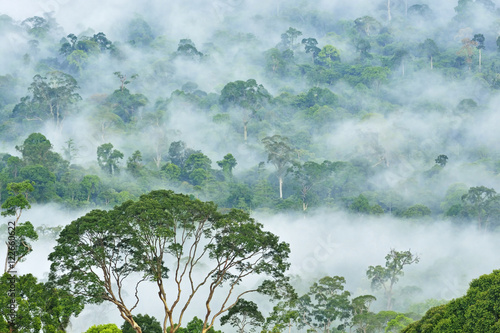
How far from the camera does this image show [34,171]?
244ft

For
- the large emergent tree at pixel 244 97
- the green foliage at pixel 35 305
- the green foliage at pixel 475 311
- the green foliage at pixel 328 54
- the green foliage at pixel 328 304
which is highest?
the green foliage at pixel 328 54

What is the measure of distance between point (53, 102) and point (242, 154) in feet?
93.8

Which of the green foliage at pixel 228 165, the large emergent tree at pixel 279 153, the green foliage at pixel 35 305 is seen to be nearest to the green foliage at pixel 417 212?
the large emergent tree at pixel 279 153

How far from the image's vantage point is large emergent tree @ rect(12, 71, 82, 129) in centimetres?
10081

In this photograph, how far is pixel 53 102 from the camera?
10325 cm

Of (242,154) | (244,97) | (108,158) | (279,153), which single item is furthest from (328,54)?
(108,158)

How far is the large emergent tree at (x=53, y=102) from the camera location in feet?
331

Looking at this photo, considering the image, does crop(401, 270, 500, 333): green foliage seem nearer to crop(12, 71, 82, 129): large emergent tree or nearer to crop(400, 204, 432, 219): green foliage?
crop(400, 204, 432, 219): green foliage

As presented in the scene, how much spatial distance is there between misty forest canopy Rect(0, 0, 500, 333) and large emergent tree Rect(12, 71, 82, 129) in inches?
12.9

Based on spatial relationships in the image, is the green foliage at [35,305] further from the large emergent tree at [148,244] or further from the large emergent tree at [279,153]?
the large emergent tree at [279,153]

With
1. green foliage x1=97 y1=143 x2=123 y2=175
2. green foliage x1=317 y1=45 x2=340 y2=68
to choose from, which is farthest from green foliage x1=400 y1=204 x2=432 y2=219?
green foliage x1=317 y1=45 x2=340 y2=68

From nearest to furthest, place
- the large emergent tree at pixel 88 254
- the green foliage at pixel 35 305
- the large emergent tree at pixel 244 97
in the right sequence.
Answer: the green foliage at pixel 35 305, the large emergent tree at pixel 88 254, the large emergent tree at pixel 244 97

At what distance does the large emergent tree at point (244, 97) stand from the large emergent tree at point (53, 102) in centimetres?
2249

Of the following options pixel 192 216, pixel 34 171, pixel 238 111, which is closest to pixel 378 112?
pixel 238 111
